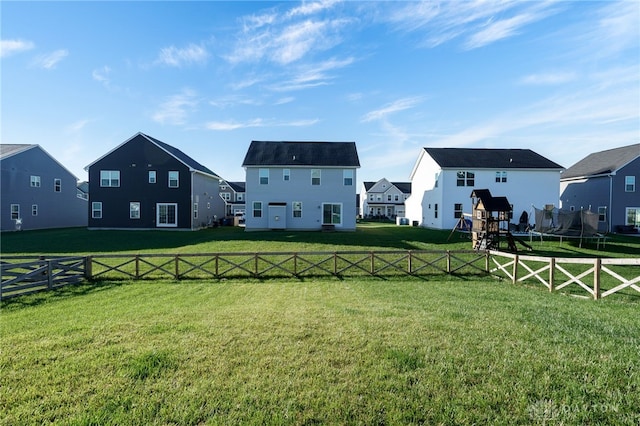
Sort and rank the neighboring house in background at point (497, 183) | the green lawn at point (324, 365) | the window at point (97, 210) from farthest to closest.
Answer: the window at point (97, 210) → the neighboring house in background at point (497, 183) → the green lawn at point (324, 365)

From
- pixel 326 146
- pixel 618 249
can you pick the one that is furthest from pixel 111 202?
pixel 618 249

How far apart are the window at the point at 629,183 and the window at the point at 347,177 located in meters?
27.4

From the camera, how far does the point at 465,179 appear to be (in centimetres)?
3133

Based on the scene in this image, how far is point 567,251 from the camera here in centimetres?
1912

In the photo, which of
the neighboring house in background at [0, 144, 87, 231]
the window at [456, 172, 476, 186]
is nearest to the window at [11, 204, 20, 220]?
the neighboring house in background at [0, 144, 87, 231]

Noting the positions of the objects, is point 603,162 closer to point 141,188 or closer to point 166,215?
point 166,215

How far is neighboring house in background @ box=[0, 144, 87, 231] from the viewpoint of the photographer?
98.7 ft

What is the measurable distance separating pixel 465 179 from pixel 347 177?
11.8m

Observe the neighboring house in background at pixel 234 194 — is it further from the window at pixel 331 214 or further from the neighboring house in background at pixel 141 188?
the window at pixel 331 214

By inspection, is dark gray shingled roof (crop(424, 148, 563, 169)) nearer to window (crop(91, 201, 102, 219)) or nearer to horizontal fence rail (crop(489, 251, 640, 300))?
horizontal fence rail (crop(489, 251, 640, 300))

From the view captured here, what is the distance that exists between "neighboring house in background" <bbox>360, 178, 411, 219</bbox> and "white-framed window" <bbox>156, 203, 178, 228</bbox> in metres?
47.2

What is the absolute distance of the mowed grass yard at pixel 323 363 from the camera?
139 inches

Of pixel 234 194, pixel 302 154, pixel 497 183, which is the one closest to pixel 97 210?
pixel 302 154

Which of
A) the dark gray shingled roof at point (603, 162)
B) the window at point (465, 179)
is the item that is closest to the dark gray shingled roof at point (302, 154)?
the window at point (465, 179)
